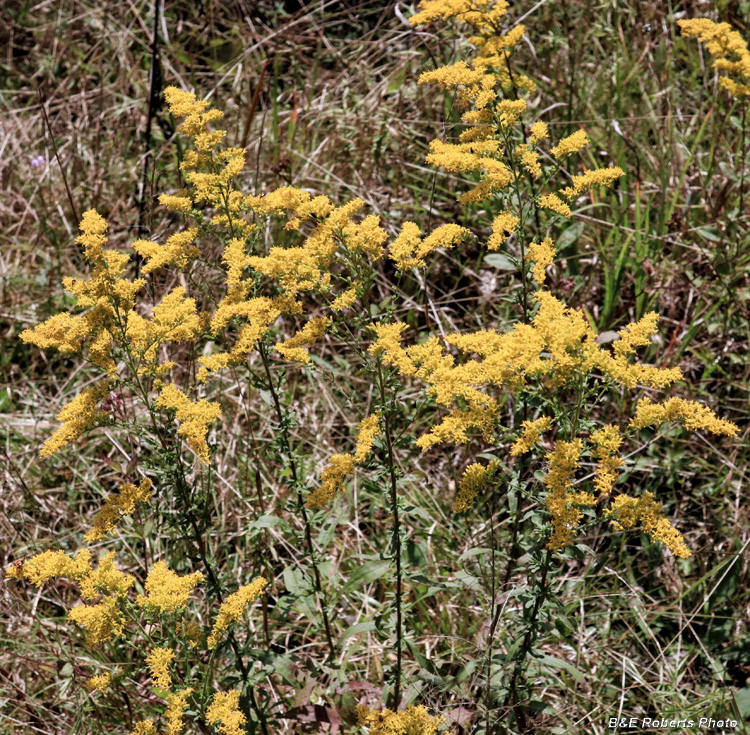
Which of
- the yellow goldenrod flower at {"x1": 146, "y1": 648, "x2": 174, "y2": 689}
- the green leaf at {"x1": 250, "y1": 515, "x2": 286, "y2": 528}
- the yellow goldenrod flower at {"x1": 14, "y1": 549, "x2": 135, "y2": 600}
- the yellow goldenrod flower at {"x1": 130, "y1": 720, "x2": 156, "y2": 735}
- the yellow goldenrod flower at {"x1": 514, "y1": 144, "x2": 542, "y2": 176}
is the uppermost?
the yellow goldenrod flower at {"x1": 514, "y1": 144, "x2": 542, "y2": 176}

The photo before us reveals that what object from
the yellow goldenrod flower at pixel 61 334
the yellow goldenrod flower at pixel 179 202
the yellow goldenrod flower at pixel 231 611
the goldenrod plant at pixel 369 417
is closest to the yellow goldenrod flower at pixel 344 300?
the goldenrod plant at pixel 369 417

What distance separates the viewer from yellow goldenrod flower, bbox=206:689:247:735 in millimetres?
2547

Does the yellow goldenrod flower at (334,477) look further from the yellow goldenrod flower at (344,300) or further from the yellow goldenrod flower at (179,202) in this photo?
the yellow goldenrod flower at (179,202)

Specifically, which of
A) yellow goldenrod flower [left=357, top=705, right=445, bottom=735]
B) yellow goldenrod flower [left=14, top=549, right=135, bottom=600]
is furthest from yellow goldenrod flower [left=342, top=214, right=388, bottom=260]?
yellow goldenrod flower [left=357, top=705, right=445, bottom=735]

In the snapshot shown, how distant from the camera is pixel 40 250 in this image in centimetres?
575

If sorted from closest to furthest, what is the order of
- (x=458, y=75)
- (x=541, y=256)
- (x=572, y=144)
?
(x=541, y=256)
(x=572, y=144)
(x=458, y=75)

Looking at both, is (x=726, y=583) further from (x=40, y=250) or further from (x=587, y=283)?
(x=40, y=250)

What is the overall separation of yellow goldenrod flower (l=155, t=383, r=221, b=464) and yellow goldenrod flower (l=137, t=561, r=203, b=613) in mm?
426

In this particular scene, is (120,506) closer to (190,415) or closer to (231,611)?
(190,415)

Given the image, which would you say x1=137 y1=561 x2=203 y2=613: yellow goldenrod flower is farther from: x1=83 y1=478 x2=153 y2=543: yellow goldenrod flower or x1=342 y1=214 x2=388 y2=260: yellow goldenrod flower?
Answer: x1=342 y1=214 x2=388 y2=260: yellow goldenrod flower

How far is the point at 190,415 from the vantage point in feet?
9.40

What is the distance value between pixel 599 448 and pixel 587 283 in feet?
8.34

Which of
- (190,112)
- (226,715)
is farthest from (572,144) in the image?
(226,715)

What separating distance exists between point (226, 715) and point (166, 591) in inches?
18.6
